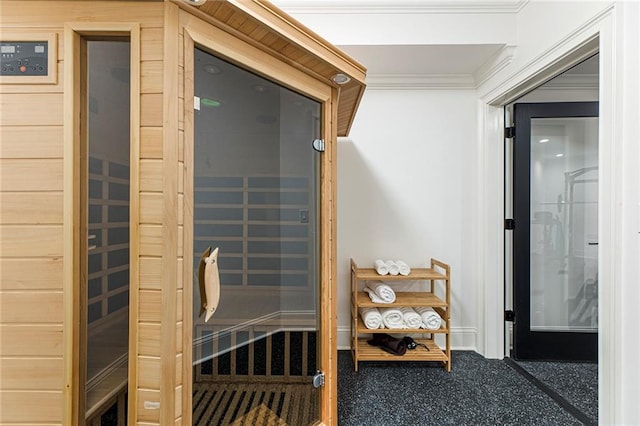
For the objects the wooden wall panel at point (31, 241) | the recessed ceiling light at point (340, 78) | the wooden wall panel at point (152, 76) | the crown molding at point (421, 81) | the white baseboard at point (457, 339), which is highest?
the crown molding at point (421, 81)

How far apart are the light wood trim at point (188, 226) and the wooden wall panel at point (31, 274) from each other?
0.39 m

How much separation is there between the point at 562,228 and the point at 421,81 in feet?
5.31

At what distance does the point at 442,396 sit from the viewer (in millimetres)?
1658

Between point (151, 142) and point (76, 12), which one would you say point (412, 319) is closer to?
point (151, 142)

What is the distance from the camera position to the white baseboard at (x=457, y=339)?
2.21 meters

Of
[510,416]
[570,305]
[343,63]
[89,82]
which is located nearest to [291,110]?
[343,63]

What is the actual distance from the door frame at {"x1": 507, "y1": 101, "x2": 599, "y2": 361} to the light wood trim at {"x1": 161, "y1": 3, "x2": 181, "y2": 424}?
7.63ft

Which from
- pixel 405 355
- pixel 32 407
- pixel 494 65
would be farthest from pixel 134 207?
pixel 494 65

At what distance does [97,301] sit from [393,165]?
2039 millimetres

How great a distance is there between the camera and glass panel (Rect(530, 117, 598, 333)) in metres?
2.06

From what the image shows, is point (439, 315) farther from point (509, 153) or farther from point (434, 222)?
point (509, 153)

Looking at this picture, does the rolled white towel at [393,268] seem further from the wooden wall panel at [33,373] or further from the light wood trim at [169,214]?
the wooden wall panel at [33,373]

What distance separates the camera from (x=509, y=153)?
210 cm

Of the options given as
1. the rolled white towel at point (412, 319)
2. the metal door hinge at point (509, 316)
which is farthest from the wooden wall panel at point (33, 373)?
the metal door hinge at point (509, 316)
